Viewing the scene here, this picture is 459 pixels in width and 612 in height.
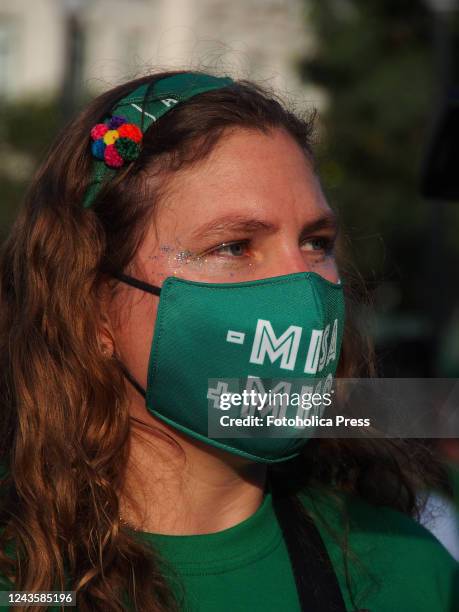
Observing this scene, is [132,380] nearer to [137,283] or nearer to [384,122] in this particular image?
[137,283]

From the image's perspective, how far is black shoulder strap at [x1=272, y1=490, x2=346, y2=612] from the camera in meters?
2.08

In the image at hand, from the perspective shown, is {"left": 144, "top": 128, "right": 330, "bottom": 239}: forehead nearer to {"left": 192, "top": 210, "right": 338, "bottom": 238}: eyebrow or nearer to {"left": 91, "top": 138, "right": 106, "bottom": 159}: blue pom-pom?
{"left": 192, "top": 210, "right": 338, "bottom": 238}: eyebrow

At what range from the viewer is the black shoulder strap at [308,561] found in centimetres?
208

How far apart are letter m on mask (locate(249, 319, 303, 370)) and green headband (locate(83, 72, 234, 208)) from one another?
1.81ft

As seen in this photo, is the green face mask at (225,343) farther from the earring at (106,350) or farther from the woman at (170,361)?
the earring at (106,350)

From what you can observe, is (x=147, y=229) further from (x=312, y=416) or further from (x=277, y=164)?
(x=312, y=416)

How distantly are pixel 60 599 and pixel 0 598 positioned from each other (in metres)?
0.13

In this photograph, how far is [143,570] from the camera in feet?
6.56

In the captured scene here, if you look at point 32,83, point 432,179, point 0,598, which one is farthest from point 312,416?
point 32,83

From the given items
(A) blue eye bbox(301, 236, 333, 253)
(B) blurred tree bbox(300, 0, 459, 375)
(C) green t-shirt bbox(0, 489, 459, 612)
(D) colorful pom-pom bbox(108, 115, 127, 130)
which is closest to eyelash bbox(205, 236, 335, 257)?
(A) blue eye bbox(301, 236, 333, 253)

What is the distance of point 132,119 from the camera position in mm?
2281

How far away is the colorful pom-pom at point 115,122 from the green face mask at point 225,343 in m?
0.44

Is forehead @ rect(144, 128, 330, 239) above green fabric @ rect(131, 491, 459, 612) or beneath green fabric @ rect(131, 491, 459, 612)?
above

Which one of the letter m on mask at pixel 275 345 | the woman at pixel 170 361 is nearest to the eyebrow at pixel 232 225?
the woman at pixel 170 361
